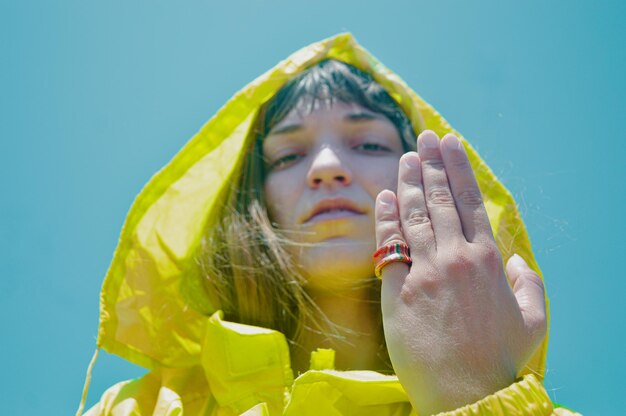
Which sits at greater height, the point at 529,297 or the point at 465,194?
the point at 465,194

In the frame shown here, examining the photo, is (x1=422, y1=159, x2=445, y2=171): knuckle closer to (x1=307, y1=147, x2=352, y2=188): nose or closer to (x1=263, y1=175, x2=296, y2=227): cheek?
(x1=307, y1=147, x2=352, y2=188): nose

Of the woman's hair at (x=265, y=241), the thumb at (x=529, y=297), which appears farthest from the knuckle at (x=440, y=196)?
the woman's hair at (x=265, y=241)

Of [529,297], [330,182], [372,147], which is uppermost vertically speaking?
[372,147]

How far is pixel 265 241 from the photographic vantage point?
2.01 meters

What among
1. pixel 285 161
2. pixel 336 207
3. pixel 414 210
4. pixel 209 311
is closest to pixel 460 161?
pixel 414 210

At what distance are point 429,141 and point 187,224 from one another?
4.07 ft

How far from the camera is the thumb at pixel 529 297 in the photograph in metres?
1.12

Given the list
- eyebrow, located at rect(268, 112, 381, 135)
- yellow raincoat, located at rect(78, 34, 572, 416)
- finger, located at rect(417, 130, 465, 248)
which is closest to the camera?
finger, located at rect(417, 130, 465, 248)

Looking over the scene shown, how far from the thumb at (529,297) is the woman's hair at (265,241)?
31.1 inches

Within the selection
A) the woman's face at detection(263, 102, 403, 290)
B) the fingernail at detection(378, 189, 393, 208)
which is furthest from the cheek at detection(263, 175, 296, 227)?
the fingernail at detection(378, 189, 393, 208)

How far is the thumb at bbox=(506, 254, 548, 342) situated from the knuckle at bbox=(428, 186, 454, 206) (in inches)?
9.4

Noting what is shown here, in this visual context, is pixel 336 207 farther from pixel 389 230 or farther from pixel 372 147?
pixel 389 230

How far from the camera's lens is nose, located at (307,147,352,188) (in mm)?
1866

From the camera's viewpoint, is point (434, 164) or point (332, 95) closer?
point (434, 164)
